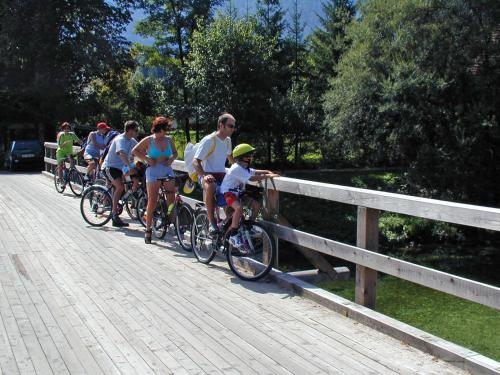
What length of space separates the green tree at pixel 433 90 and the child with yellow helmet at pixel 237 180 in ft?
41.9

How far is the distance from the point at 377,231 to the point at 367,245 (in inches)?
6.1

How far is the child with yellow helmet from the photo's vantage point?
6445 millimetres

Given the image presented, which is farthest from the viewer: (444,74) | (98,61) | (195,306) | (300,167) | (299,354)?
(98,61)

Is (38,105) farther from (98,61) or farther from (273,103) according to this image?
(273,103)

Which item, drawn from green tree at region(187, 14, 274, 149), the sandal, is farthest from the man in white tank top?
green tree at region(187, 14, 274, 149)

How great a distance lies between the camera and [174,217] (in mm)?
8328

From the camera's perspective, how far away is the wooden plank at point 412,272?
396 cm

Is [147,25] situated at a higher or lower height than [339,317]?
higher

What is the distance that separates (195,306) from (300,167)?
25.6m

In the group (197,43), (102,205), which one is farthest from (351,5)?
(102,205)

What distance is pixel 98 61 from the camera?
34.1 m

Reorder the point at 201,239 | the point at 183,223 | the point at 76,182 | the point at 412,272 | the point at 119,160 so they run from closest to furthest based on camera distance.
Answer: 1. the point at 412,272
2. the point at 201,239
3. the point at 183,223
4. the point at 119,160
5. the point at 76,182

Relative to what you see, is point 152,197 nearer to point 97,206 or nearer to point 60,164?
point 97,206

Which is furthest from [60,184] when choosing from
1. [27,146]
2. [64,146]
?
[27,146]
